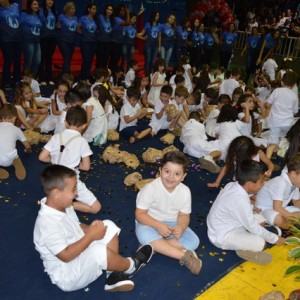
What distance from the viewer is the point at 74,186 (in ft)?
7.77

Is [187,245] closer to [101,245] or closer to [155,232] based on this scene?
[155,232]

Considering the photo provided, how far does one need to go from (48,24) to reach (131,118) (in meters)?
3.16

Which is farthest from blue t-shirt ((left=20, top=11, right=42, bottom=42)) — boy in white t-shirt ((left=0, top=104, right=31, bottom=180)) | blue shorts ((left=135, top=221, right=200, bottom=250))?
blue shorts ((left=135, top=221, right=200, bottom=250))

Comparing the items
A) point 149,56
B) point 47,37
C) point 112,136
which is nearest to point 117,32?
point 149,56

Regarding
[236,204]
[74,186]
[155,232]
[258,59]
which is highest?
[258,59]

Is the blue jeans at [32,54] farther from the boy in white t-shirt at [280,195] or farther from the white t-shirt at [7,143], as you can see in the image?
the boy in white t-shirt at [280,195]

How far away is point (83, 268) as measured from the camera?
2.37 meters

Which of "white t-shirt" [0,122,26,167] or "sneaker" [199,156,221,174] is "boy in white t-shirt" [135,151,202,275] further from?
"white t-shirt" [0,122,26,167]

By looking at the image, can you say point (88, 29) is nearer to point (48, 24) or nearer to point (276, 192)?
point (48, 24)

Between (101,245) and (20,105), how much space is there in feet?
10.4

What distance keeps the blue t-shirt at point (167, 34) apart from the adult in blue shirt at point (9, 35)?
3248 millimetres

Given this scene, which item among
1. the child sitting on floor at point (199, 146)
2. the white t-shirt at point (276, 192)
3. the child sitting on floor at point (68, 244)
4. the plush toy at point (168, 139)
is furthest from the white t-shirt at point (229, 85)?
the child sitting on floor at point (68, 244)

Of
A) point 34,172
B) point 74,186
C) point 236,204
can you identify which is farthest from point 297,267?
point 34,172

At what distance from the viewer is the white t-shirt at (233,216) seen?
290 centimetres
